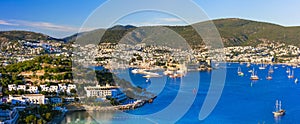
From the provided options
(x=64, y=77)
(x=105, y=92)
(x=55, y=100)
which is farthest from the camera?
(x=64, y=77)

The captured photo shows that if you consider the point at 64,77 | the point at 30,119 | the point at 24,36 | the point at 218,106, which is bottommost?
the point at 218,106

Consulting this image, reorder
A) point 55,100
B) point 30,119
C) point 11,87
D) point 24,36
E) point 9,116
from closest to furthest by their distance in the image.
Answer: point 30,119 < point 9,116 < point 55,100 < point 11,87 < point 24,36

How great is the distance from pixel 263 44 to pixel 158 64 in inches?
447

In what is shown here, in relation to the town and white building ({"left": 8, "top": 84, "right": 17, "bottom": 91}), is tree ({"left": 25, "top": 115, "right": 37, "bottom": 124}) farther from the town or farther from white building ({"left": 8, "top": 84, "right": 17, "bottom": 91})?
white building ({"left": 8, "top": 84, "right": 17, "bottom": 91})

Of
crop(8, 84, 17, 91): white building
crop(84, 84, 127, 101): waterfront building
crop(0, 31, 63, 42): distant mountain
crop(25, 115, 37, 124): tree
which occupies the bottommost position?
crop(25, 115, 37, 124): tree

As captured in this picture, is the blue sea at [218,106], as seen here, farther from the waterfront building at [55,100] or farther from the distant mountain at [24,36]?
the distant mountain at [24,36]

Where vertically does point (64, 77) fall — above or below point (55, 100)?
above

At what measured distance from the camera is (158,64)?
1531cm

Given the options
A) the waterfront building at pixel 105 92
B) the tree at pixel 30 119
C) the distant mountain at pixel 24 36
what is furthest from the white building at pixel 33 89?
the distant mountain at pixel 24 36

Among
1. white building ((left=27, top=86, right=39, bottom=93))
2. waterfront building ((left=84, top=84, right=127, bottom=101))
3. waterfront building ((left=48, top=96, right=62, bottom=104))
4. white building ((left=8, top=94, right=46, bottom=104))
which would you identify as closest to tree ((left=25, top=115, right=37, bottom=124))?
white building ((left=8, top=94, right=46, bottom=104))

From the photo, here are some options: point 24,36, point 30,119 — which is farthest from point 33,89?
point 24,36

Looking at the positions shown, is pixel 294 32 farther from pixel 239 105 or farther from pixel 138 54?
pixel 239 105

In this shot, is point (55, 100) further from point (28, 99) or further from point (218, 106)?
point (218, 106)

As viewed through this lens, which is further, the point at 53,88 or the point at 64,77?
the point at 64,77
